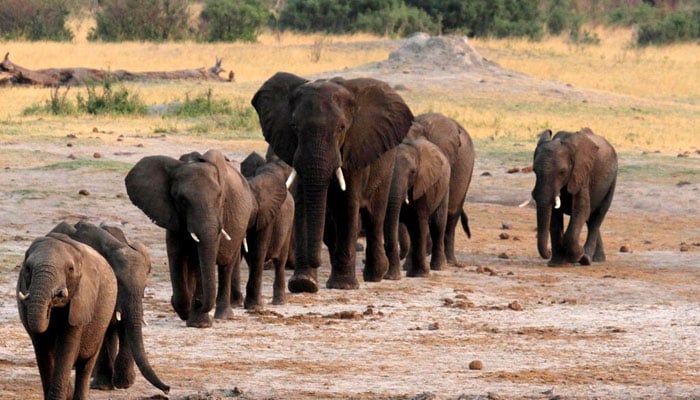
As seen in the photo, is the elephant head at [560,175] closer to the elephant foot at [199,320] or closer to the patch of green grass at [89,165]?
the elephant foot at [199,320]

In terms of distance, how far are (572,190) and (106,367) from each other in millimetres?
7625

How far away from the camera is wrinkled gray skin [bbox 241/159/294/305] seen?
10758 millimetres

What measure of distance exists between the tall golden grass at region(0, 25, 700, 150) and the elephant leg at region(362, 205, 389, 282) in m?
10.6

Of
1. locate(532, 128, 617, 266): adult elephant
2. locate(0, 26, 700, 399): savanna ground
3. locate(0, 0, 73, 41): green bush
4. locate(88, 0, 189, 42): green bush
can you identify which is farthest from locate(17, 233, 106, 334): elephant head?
locate(88, 0, 189, 42): green bush

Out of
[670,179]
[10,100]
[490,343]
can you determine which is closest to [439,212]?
[490,343]

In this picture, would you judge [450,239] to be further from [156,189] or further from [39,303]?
[39,303]

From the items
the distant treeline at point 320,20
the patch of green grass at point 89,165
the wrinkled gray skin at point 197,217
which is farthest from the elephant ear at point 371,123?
the distant treeline at point 320,20

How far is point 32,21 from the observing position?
46625 mm

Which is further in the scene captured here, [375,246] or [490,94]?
[490,94]

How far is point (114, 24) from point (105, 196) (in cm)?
3063

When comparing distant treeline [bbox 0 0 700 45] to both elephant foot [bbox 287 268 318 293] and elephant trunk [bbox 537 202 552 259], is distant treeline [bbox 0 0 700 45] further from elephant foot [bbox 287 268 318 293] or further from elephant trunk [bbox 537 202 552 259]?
elephant foot [bbox 287 268 318 293]

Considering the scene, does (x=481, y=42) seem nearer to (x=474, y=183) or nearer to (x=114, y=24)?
(x=114, y=24)

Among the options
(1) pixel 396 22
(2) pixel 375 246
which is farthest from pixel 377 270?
(1) pixel 396 22

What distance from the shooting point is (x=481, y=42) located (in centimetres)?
4509
